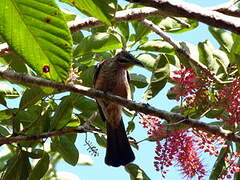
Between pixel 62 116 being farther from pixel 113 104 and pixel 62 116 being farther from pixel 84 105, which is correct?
pixel 113 104

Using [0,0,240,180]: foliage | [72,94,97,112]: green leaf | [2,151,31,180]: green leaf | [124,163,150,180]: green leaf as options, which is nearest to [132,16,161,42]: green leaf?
[0,0,240,180]: foliage

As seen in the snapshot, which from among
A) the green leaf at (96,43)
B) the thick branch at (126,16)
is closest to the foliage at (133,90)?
the green leaf at (96,43)

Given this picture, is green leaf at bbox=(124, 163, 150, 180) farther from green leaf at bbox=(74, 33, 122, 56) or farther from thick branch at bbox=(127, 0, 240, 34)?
thick branch at bbox=(127, 0, 240, 34)

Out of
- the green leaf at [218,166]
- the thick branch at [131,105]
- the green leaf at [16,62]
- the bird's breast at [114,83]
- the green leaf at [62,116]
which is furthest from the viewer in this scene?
the bird's breast at [114,83]

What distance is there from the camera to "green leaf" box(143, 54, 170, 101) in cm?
352

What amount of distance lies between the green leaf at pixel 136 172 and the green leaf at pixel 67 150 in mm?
515

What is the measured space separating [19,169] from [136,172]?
987 millimetres

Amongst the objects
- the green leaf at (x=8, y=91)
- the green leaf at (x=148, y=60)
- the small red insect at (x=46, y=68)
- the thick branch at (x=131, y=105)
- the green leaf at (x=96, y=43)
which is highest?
the small red insect at (x=46, y=68)

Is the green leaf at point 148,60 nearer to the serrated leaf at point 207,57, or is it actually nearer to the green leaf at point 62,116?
the serrated leaf at point 207,57

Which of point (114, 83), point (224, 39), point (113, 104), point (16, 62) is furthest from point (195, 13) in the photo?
point (114, 83)

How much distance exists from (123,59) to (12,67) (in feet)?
3.91

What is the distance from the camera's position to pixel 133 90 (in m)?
4.31

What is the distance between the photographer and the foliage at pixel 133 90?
1.87 meters

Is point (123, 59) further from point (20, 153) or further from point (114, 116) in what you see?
point (20, 153)
